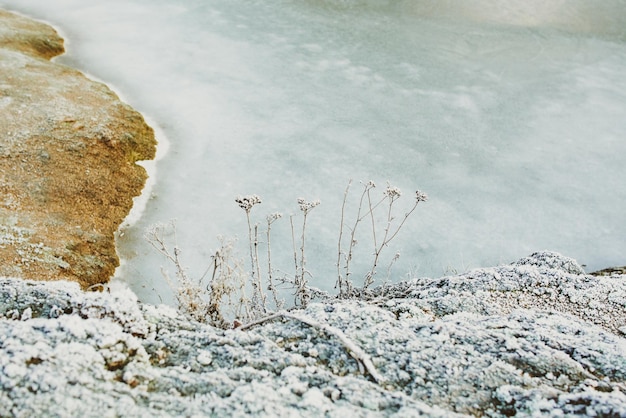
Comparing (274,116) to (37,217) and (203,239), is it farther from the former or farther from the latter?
(37,217)

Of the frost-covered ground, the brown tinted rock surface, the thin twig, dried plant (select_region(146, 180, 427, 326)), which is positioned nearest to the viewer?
the frost-covered ground

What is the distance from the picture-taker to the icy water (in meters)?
4.01

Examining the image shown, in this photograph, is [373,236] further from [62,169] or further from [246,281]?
[62,169]

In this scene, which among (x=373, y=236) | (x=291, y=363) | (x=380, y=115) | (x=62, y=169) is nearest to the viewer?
(x=291, y=363)

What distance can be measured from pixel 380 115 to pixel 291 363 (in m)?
3.97

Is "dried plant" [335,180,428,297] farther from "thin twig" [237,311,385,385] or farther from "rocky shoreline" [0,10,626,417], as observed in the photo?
"thin twig" [237,311,385,385]

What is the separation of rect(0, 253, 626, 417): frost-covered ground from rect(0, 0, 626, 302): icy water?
163cm

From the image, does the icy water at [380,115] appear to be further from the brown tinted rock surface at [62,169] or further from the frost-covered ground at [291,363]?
the frost-covered ground at [291,363]

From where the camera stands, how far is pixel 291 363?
1.68 metres

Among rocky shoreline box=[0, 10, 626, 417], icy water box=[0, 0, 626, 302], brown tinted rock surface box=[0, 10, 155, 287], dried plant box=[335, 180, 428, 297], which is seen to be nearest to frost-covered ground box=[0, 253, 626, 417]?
rocky shoreline box=[0, 10, 626, 417]

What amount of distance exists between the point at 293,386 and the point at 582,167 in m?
4.09

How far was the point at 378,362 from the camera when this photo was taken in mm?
1706

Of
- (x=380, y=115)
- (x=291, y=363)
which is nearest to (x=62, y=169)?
(x=380, y=115)

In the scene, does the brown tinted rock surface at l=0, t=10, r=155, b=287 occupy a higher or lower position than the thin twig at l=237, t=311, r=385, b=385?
lower
